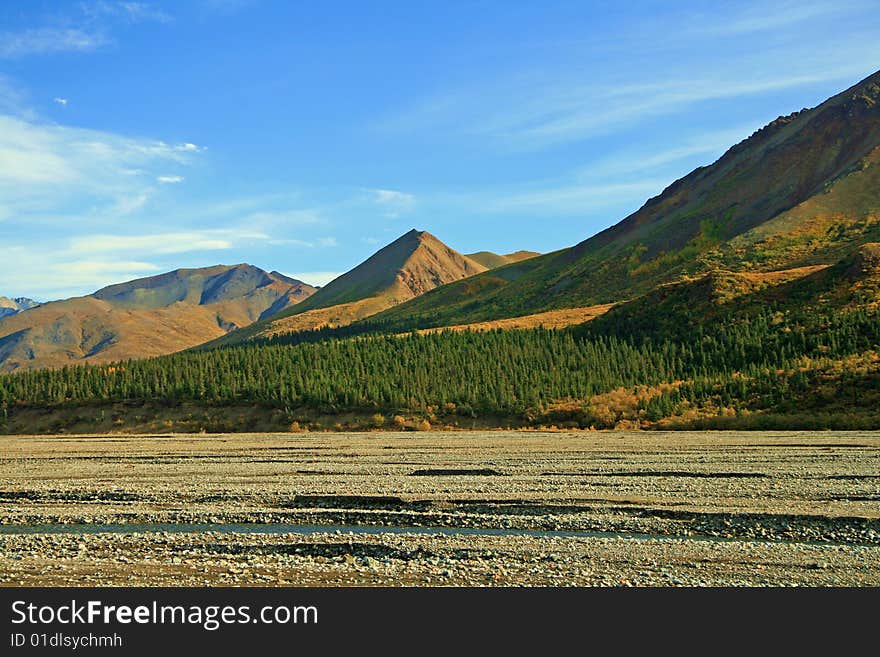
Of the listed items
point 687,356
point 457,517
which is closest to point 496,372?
point 687,356

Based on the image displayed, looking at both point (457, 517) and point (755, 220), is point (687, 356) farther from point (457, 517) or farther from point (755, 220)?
point (755, 220)

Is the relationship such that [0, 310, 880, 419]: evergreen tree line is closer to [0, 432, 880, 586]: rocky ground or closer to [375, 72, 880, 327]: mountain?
[0, 432, 880, 586]: rocky ground

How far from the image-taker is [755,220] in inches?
6029

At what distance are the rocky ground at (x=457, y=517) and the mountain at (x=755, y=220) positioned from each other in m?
91.6

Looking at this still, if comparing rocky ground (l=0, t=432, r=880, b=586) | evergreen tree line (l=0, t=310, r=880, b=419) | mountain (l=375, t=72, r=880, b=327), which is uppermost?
mountain (l=375, t=72, r=880, b=327)

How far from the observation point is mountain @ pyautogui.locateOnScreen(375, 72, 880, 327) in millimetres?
126000

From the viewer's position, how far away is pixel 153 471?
30438 mm

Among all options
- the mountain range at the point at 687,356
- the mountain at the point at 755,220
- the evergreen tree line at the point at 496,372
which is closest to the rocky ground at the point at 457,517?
the mountain range at the point at 687,356

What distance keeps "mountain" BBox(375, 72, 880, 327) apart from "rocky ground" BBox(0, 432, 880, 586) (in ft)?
300

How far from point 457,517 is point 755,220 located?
148m

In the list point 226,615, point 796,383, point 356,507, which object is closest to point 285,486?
point 356,507

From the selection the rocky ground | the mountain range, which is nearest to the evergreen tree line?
the mountain range

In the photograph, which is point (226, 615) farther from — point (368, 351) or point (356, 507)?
point (368, 351)

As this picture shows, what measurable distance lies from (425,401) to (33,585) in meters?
45.9
